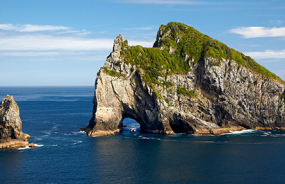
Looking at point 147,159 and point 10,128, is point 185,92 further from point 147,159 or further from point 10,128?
point 10,128

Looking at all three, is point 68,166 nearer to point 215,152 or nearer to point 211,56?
point 215,152

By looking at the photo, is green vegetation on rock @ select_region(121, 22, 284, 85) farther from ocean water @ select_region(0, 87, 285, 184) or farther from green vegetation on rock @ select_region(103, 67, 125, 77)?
ocean water @ select_region(0, 87, 285, 184)

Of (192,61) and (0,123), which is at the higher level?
(192,61)

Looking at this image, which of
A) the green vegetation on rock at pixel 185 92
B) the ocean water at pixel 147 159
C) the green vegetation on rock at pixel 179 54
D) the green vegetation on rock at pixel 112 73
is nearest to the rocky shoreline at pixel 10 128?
the ocean water at pixel 147 159

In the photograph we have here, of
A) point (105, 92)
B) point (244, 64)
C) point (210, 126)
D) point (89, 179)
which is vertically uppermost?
point (244, 64)

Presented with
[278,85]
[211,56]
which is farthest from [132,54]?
[278,85]

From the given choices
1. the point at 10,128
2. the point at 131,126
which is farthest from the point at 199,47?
the point at 10,128

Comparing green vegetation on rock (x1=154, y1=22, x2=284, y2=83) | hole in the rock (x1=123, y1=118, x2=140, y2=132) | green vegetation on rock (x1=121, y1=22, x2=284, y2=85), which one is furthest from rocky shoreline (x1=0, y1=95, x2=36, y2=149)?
green vegetation on rock (x1=154, y1=22, x2=284, y2=83)
